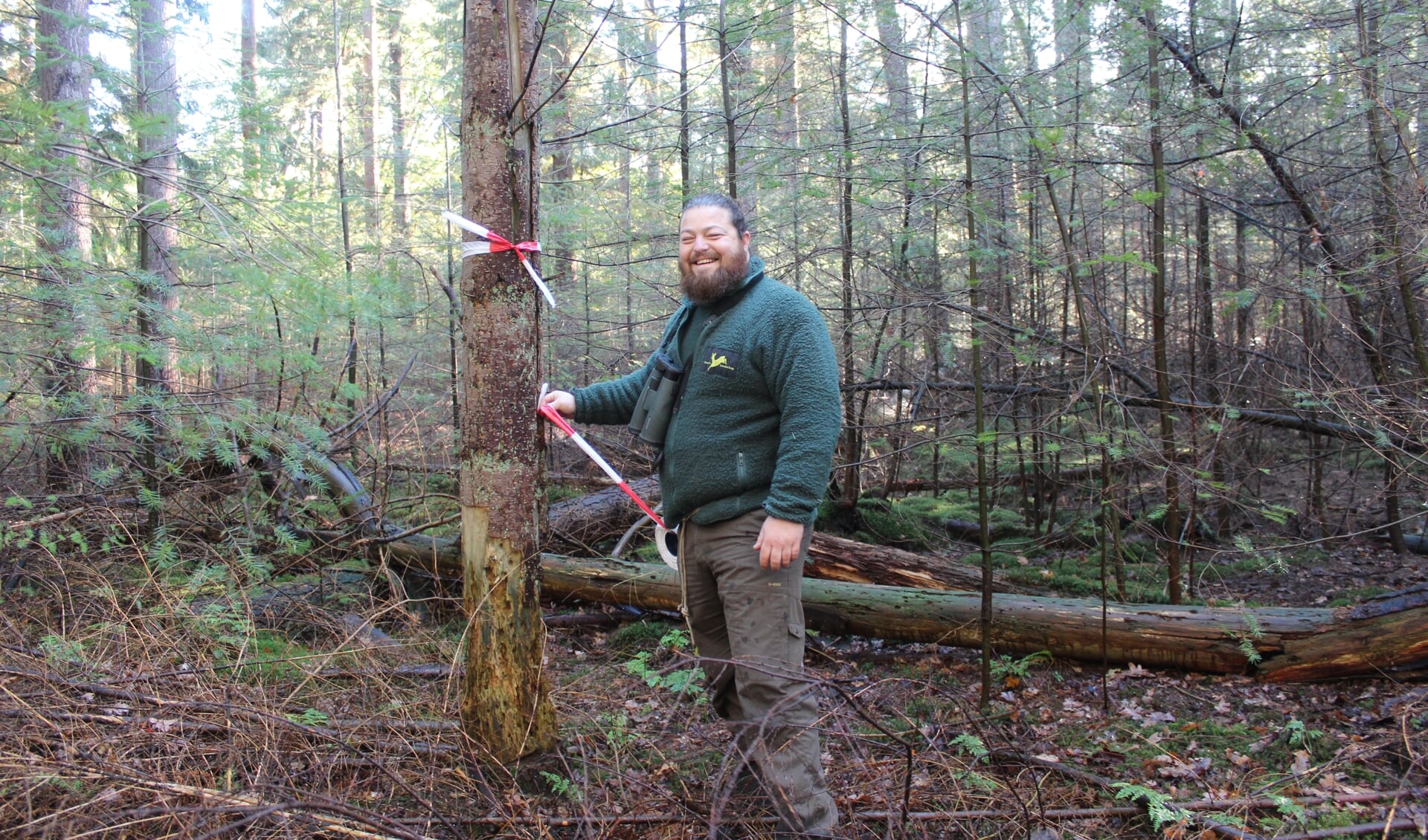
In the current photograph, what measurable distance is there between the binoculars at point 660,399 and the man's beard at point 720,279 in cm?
30

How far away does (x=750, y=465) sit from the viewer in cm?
303

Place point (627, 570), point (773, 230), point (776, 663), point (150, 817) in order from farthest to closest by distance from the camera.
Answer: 1. point (773, 230)
2. point (627, 570)
3. point (776, 663)
4. point (150, 817)

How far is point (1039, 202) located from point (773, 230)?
155 inches

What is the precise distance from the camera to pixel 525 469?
3041 millimetres

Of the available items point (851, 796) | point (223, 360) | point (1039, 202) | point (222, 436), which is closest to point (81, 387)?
point (223, 360)

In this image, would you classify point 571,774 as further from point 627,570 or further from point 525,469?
point 627,570

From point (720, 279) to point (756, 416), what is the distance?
56 cm

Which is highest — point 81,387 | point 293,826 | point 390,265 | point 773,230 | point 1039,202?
point 1039,202

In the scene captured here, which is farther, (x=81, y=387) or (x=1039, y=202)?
(x=1039, y=202)

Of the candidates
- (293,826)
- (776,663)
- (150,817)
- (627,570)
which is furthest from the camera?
(627,570)

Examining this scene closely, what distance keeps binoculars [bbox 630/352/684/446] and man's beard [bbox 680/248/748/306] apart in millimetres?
303

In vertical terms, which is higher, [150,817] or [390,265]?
[390,265]

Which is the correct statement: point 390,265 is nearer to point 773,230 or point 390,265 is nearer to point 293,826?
point 773,230

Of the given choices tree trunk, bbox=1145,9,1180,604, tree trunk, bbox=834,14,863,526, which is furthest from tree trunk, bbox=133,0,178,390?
tree trunk, bbox=1145,9,1180,604
